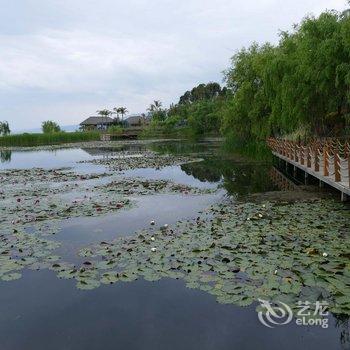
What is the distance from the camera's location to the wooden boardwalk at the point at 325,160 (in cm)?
1241

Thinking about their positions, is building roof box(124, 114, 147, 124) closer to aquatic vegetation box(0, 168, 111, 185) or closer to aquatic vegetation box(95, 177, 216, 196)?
aquatic vegetation box(0, 168, 111, 185)

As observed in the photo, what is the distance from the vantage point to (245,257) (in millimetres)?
7379

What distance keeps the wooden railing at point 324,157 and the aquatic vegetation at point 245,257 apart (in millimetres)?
2263

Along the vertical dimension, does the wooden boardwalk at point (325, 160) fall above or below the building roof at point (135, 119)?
below

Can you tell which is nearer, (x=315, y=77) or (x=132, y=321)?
(x=132, y=321)

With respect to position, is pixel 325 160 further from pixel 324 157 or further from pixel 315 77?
pixel 315 77

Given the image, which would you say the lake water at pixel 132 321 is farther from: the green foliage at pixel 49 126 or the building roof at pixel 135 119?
the building roof at pixel 135 119

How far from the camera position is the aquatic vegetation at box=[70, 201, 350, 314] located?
6031 mm

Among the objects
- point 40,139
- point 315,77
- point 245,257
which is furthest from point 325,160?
point 40,139

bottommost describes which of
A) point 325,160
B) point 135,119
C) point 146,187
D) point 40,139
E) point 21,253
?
Answer: point 21,253

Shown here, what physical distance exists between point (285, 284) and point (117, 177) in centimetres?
1541

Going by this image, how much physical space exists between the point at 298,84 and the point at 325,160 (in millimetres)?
8240

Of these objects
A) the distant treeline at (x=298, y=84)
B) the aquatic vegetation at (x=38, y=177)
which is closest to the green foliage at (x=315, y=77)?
the distant treeline at (x=298, y=84)

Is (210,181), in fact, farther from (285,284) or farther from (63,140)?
(63,140)
